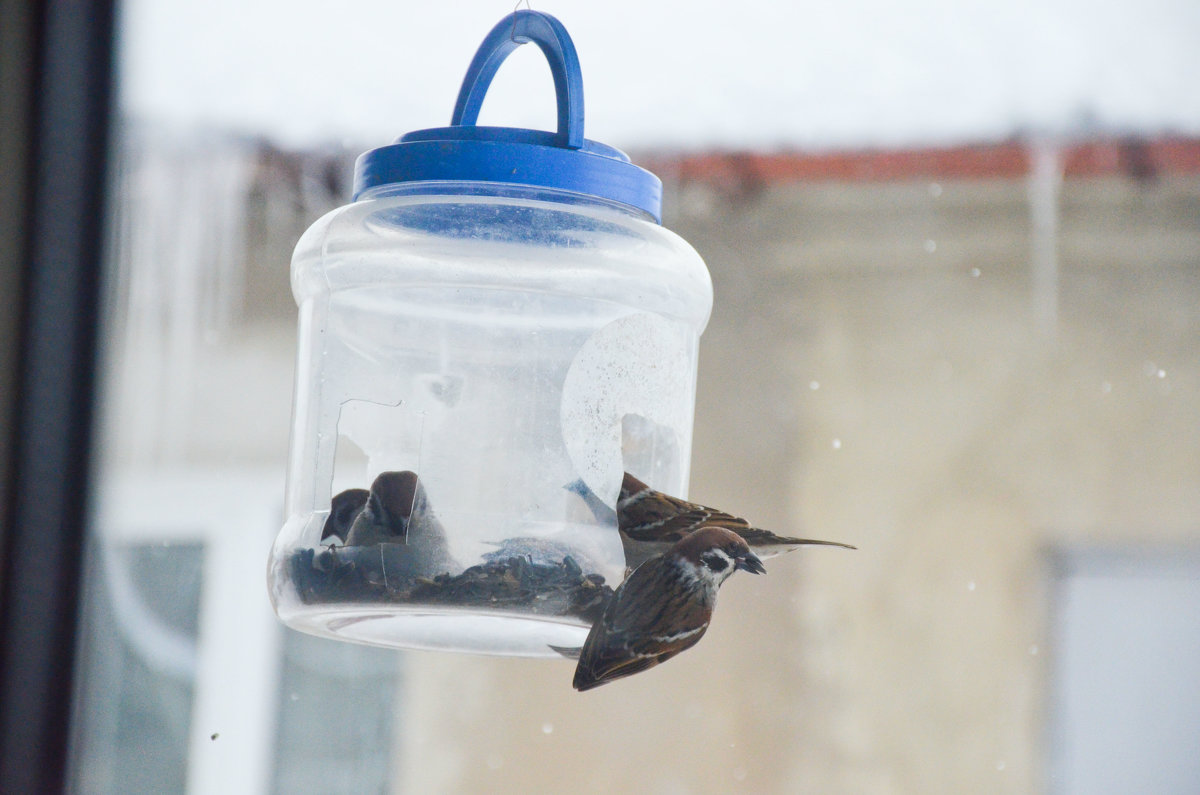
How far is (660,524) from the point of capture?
58 centimetres

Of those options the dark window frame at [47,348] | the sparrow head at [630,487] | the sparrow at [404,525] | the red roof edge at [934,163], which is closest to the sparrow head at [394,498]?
the sparrow at [404,525]

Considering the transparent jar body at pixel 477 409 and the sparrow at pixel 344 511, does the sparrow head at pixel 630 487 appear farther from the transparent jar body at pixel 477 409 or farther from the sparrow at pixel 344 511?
the sparrow at pixel 344 511

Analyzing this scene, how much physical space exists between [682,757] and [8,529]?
0.87 metres

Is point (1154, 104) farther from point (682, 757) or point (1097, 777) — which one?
point (682, 757)

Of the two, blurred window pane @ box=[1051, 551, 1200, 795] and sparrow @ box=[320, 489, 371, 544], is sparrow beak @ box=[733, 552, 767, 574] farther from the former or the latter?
blurred window pane @ box=[1051, 551, 1200, 795]

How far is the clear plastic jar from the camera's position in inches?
23.0

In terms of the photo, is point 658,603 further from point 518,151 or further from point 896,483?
point 896,483

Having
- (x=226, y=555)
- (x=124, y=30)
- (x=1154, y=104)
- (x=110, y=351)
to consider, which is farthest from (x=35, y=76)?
(x=1154, y=104)

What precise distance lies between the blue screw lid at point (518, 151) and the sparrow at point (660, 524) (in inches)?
6.4

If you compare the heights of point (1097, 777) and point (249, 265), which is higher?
point (249, 265)

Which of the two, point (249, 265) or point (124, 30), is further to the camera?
point (249, 265)

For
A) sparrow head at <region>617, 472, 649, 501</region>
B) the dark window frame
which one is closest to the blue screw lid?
sparrow head at <region>617, 472, 649, 501</region>

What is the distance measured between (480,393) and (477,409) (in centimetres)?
1

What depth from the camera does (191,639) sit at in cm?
157
